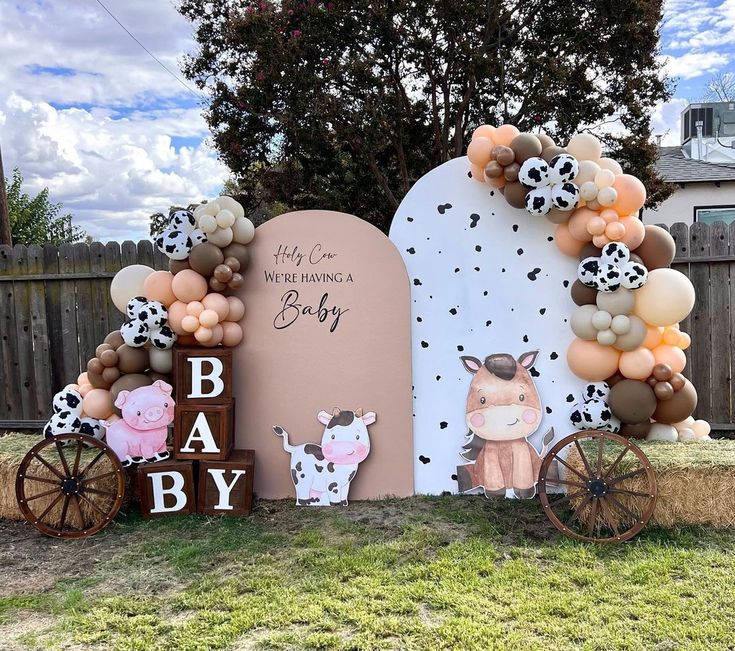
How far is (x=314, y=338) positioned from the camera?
4.29 m

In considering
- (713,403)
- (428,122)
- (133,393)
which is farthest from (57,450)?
(428,122)

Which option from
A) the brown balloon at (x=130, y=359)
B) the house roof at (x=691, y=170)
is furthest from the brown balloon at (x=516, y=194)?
the house roof at (x=691, y=170)

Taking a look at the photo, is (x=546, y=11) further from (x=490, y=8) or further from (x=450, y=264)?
(x=450, y=264)

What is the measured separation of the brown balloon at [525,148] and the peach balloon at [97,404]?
303cm

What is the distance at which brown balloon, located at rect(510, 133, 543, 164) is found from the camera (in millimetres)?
4074

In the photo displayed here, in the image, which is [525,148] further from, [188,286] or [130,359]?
[130,359]

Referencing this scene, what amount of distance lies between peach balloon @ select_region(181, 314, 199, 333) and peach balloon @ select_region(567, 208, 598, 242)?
96.8 inches

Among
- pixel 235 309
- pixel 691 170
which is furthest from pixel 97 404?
pixel 691 170

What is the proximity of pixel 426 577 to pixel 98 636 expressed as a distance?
1.45 metres

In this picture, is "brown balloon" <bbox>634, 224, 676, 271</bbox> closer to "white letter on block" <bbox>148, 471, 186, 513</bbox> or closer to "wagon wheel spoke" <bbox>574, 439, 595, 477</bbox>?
"wagon wheel spoke" <bbox>574, 439, 595, 477</bbox>

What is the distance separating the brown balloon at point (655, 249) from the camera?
13.5 ft

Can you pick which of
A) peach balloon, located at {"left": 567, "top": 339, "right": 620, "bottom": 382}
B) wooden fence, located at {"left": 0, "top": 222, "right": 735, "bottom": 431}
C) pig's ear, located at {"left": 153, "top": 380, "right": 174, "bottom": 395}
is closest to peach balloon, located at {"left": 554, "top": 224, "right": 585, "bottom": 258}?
peach balloon, located at {"left": 567, "top": 339, "right": 620, "bottom": 382}

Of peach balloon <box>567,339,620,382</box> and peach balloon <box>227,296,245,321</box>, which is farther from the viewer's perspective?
peach balloon <box>227,296,245,321</box>

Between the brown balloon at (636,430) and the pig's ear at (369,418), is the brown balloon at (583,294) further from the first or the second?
the pig's ear at (369,418)
